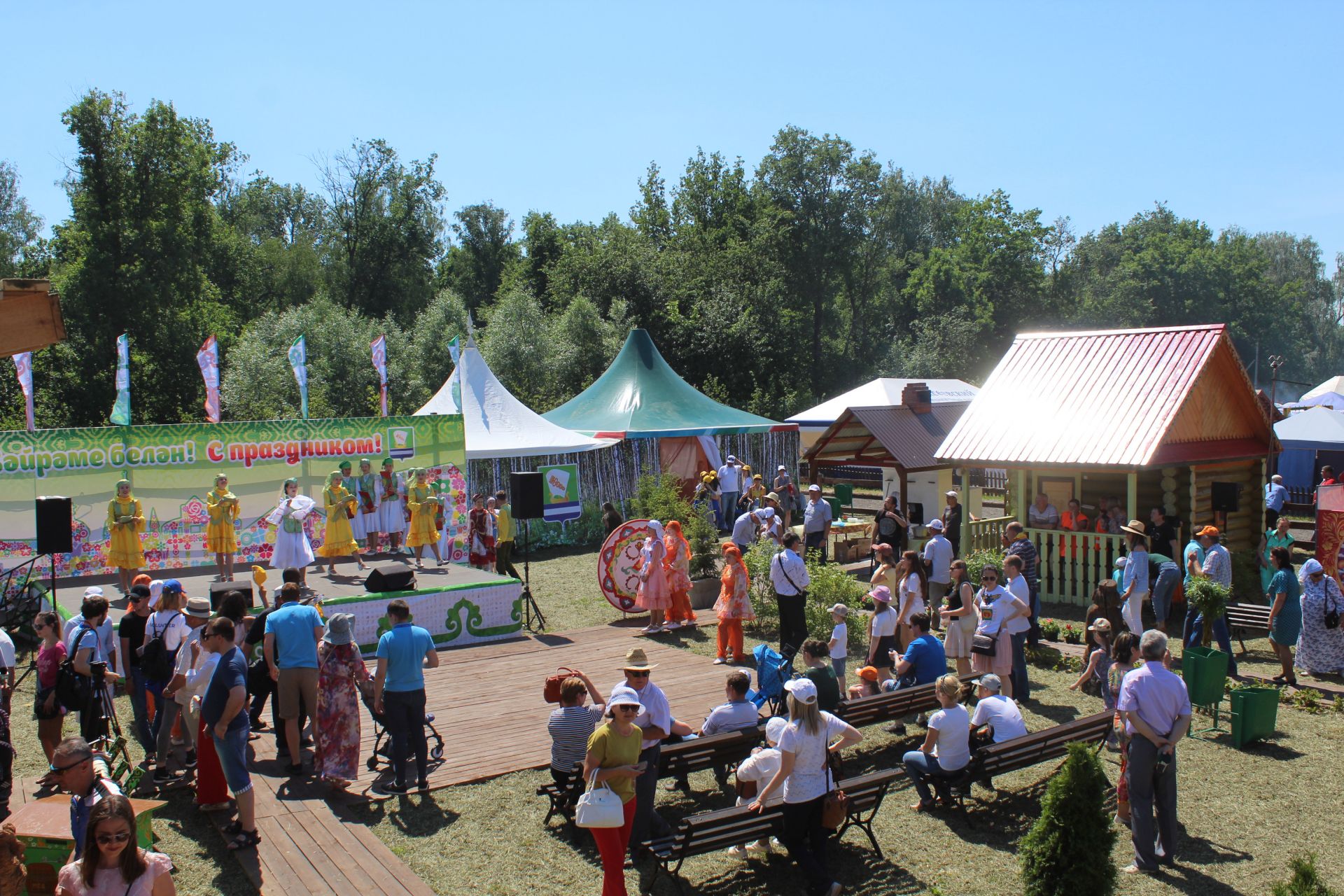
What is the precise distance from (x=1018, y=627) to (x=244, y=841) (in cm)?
640

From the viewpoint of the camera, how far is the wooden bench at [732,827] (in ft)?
18.0

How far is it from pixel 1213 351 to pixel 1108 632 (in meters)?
6.92

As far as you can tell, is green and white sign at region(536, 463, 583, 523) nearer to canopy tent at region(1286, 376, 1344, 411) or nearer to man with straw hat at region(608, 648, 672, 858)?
man with straw hat at region(608, 648, 672, 858)

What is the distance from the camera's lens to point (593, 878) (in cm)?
590

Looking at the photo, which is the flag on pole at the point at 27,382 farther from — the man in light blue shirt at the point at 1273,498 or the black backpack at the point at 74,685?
the man in light blue shirt at the point at 1273,498

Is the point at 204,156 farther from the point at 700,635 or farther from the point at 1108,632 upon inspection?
the point at 1108,632

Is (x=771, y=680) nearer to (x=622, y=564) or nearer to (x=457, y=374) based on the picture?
(x=622, y=564)

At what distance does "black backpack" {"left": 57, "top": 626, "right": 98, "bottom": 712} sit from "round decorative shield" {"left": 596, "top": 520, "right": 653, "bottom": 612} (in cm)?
629

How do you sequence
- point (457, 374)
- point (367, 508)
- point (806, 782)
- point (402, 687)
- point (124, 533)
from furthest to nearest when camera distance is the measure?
1. point (457, 374)
2. point (367, 508)
3. point (124, 533)
4. point (402, 687)
5. point (806, 782)

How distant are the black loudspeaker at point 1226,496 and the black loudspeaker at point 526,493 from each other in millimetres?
9540

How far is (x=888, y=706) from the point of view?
784 centimetres

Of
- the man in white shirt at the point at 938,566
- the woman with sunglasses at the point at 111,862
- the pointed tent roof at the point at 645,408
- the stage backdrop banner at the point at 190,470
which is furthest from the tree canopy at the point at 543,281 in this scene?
the woman with sunglasses at the point at 111,862

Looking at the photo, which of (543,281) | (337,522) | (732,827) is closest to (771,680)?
(732,827)

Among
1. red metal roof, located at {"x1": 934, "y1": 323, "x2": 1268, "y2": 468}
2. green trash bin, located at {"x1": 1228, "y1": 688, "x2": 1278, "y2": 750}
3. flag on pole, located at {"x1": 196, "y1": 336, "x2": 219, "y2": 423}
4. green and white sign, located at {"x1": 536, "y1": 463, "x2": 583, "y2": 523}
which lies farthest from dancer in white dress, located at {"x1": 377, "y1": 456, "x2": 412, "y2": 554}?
green trash bin, located at {"x1": 1228, "y1": 688, "x2": 1278, "y2": 750}
